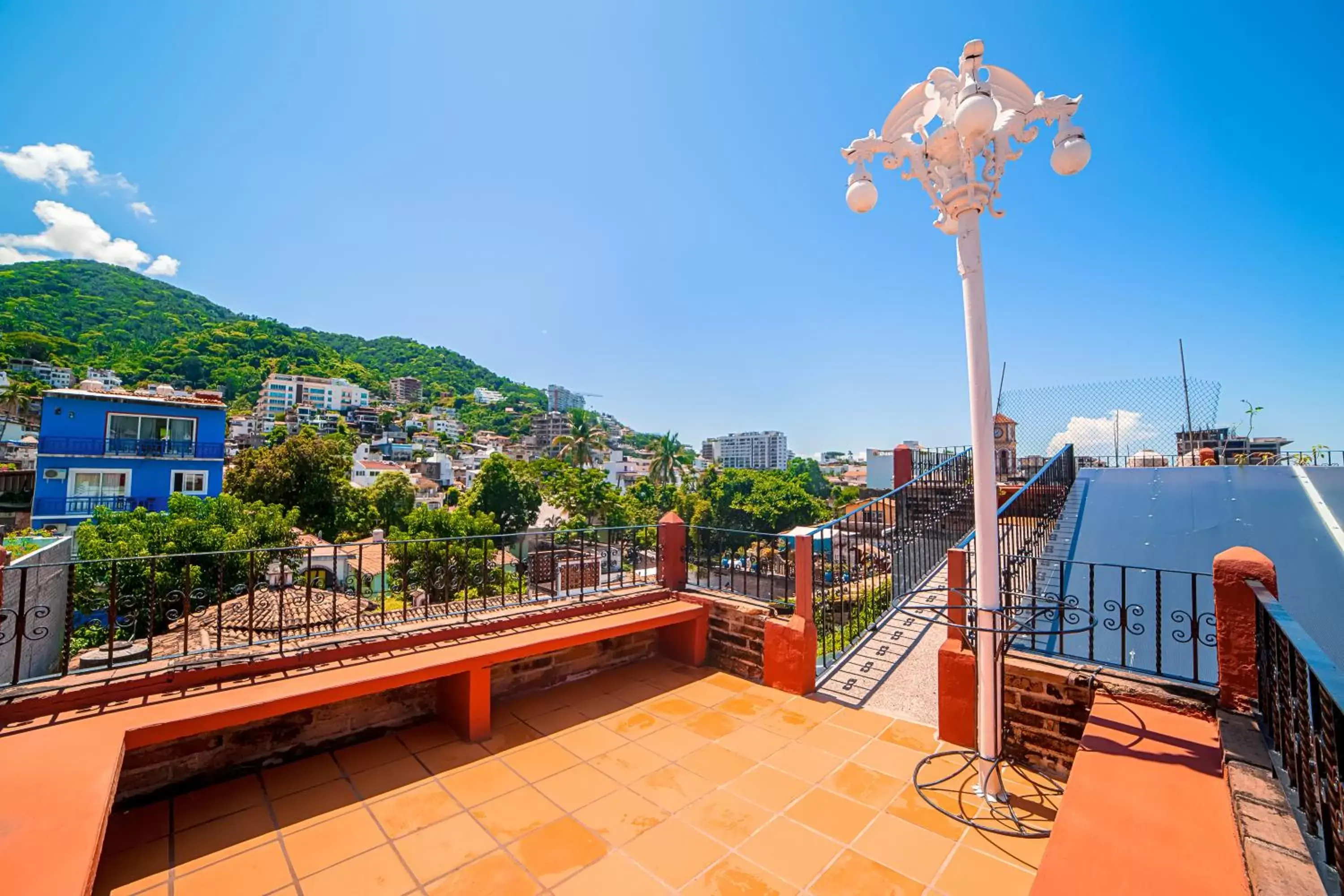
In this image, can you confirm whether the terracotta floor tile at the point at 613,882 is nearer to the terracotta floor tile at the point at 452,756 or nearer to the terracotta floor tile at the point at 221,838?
the terracotta floor tile at the point at 452,756

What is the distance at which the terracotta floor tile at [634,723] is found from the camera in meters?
3.94

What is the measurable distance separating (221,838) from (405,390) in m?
126

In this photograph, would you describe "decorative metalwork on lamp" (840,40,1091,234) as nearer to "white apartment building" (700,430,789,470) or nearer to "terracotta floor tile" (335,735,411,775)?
"terracotta floor tile" (335,735,411,775)

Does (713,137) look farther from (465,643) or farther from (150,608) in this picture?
(150,608)

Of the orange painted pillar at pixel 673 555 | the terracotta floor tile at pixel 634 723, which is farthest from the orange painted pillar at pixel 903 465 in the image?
the terracotta floor tile at pixel 634 723

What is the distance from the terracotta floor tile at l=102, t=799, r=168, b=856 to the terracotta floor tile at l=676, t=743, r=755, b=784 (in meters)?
2.83

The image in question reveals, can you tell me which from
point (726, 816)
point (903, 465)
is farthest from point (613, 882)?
point (903, 465)

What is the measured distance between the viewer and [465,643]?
3.86m

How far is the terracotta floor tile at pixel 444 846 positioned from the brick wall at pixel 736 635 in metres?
2.70

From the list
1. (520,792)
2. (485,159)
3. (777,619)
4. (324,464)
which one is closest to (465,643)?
(520,792)

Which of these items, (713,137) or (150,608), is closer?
(150,608)

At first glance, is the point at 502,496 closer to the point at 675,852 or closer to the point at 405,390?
the point at 675,852

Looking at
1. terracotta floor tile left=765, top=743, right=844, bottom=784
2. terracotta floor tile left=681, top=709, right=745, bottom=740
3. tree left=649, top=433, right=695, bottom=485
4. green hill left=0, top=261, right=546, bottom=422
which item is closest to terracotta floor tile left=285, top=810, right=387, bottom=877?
terracotta floor tile left=681, top=709, right=745, bottom=740

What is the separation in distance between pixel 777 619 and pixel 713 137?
6.56m
